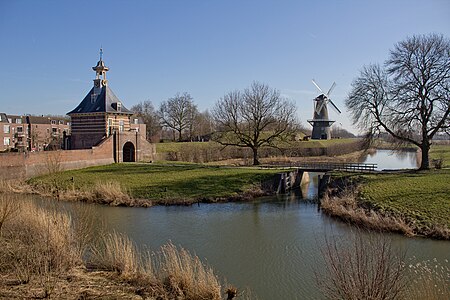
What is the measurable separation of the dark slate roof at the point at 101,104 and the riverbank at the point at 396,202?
69.4ft

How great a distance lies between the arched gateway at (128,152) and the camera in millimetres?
34737

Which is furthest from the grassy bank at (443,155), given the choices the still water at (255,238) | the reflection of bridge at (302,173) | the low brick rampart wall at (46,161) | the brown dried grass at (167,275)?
the low brick rampart wall at (46,161)

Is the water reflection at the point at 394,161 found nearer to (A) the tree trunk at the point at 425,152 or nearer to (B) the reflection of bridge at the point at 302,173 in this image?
(A) the tree trunk at the point at 425,152

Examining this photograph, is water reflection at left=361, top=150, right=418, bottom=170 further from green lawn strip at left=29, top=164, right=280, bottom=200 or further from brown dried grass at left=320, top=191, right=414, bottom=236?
brown dried grass at left=320, top=191, right=414, bottom=236

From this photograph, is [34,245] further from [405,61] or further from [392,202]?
[405,61]

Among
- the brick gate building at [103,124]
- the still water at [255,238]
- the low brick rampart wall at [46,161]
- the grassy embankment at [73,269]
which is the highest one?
the brick gate building at [103,124]

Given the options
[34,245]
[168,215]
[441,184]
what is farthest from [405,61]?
[34,245]

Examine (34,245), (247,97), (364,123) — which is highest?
(247,97)

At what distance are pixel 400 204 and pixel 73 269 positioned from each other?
522 inches

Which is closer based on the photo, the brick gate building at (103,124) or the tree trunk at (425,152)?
the tree trunk at (425,152)

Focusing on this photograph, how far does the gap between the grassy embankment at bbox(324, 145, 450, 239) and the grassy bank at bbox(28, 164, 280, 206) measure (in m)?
5.99

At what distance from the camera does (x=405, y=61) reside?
23109mm

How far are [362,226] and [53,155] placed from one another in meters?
21.4

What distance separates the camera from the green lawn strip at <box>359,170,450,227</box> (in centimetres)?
1409
